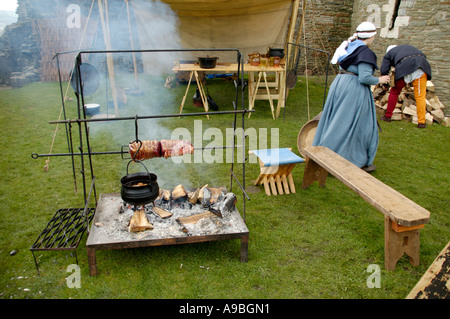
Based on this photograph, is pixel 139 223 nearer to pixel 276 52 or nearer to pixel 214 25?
pixel 276 52

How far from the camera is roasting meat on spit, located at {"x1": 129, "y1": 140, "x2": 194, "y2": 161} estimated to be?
3012mm

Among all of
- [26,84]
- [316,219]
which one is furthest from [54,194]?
[26,84]

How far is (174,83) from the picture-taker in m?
10.5

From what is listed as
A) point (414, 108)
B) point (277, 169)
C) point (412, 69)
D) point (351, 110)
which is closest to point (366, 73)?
point (351, 110)

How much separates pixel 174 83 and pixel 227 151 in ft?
18.0

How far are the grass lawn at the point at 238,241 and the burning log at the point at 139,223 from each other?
1.16 ft

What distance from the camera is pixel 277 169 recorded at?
4.38 metres

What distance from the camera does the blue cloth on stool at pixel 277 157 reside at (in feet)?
14.0

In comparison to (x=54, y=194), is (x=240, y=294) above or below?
below

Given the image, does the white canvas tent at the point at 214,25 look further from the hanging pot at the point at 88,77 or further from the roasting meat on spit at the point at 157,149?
the roasting meat on spit at the point at 157,149

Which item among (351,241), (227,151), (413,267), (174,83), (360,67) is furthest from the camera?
(174,83)
